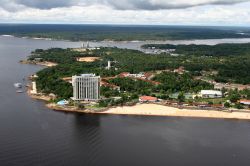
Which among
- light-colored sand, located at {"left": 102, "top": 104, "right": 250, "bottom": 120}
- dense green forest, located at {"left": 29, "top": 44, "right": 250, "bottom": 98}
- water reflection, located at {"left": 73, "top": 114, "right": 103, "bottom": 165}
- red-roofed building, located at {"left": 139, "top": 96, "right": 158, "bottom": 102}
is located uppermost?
dense green forest, located at {"left": 29, "top": 44, "right": 250, "bottom": 98}

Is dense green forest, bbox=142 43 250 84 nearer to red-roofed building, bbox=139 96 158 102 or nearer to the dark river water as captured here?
red-roofed building, bbox=139 96 158 102

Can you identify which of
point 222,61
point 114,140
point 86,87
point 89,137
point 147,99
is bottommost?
point 89,137

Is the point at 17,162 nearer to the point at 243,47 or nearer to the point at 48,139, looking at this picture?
the point at 48,139

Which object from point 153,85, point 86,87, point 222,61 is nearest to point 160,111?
point 86,87

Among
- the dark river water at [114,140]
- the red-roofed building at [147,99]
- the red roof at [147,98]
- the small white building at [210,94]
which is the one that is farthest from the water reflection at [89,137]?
the small white building at [210,94]

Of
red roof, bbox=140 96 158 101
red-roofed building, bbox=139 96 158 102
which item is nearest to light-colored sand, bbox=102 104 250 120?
red-roofed building, bbox=139 96 158 102

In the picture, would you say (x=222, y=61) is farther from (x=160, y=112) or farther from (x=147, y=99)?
(x=160, y=112)

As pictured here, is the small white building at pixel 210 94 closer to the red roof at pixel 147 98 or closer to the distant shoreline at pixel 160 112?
the distant shoreline at pixel 160 112

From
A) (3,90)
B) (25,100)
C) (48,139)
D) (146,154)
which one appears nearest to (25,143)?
(48,139)
